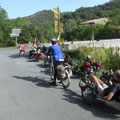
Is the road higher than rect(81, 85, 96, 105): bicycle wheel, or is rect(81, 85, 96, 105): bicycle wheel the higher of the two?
rect(81, 85, 96, 105): bicycle wheel

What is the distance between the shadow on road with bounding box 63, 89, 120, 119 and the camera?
454 centimetres

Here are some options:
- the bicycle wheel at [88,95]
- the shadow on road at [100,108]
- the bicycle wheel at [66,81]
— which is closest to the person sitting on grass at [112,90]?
the bicycle wheel at [88,95]

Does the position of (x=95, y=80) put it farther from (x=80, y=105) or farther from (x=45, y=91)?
(x=45, y=91)

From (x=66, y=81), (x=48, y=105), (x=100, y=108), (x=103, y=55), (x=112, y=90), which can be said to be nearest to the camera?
(x=112, y=90)

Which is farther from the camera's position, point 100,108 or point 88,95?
point 88,95

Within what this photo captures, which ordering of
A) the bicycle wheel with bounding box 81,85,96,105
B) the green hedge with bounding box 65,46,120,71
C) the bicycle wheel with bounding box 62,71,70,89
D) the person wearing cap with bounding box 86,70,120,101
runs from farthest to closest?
the green hedge with bounding box 65,46,120,71 < the bicycle wheel with bounding box 62,71,70,89 < the bicycle wheel with bounding box 81,85,96,105 < the person wearing cap with bounding box 86,70,120,101

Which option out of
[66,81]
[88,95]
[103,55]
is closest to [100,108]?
[88,95]

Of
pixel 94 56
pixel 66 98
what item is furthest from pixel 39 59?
pixel 66 98

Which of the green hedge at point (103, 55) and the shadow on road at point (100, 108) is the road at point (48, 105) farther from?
the green hedge at point (103, 55)

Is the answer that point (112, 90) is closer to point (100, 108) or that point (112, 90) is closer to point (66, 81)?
point (100, 108)

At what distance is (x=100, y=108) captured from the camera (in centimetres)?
498

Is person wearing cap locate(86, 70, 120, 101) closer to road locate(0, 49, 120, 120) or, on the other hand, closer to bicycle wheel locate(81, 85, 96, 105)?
bicycle wheel locate(81, 85, 96, 105)

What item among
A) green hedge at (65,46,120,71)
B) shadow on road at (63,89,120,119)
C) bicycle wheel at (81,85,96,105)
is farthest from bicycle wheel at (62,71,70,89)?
green hedge at (65,46,120,71)

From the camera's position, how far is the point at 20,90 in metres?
6.84
